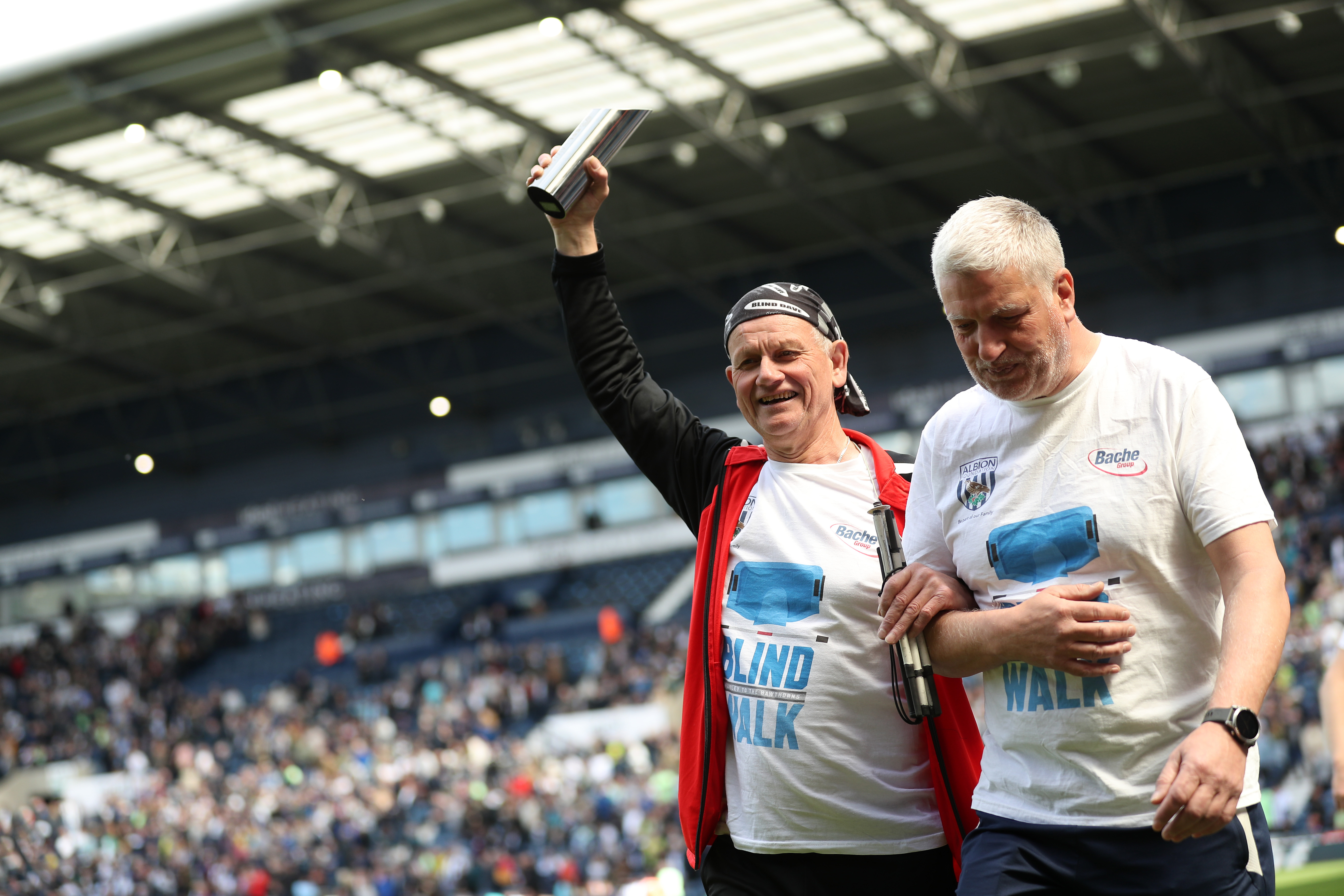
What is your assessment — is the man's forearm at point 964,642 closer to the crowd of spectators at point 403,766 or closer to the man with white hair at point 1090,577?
the man with white hair at point 1090,577

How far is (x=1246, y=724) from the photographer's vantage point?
185 cm

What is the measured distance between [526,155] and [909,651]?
1856 centimetres

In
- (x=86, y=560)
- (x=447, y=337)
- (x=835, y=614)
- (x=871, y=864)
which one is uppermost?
(x=447, y=337)

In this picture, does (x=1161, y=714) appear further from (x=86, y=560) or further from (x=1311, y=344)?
(x=86, y=560)

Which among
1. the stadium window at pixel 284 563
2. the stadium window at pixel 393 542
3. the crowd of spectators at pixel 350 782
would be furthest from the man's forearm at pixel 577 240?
the stadium window at pixel 284 563

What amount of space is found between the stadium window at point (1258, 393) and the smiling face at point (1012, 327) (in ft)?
76.9

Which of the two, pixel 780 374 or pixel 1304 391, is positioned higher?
pixel 1304 391

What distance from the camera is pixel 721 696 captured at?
277 cm

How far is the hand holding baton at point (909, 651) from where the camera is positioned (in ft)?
7.66

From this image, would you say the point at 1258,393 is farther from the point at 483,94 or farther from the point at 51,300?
the point at 51,300

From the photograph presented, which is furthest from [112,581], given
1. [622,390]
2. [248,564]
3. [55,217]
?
[622,390]

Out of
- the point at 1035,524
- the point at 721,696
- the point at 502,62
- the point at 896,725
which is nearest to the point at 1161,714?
the point at 1035,524

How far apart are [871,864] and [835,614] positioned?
1.57 ft

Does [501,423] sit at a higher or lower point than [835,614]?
higher
